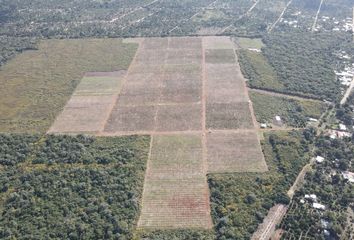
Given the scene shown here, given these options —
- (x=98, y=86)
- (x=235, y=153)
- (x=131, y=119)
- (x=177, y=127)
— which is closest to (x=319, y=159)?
(x=235, y=153)

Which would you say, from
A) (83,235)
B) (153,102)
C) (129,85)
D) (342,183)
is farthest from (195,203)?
(129,85)

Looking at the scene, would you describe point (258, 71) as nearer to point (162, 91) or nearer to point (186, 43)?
point (162, 91)

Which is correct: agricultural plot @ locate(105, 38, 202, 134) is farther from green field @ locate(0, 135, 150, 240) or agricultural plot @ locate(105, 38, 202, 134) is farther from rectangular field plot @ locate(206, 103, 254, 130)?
green field @ locate(0, 135, 150, 240)

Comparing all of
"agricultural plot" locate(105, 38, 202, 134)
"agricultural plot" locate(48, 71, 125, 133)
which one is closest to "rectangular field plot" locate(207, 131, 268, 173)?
"agricultural plot" locate(105, 38, 202, 134)

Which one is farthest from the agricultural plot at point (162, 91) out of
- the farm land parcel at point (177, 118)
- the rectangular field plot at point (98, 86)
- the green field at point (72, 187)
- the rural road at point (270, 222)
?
the rural road at point (270, 222)

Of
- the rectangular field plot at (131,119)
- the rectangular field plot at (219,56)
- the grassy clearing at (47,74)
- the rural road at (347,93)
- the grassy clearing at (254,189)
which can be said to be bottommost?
the grassy clearing at (47,74)

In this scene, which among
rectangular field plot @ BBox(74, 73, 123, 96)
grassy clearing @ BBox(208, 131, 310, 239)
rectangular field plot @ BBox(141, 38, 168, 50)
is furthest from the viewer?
rectangular field plot @ BBox(141, 38, 168, 50)

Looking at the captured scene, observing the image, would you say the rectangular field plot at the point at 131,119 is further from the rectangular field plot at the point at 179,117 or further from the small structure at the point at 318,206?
the small structure at the point at 318,206
